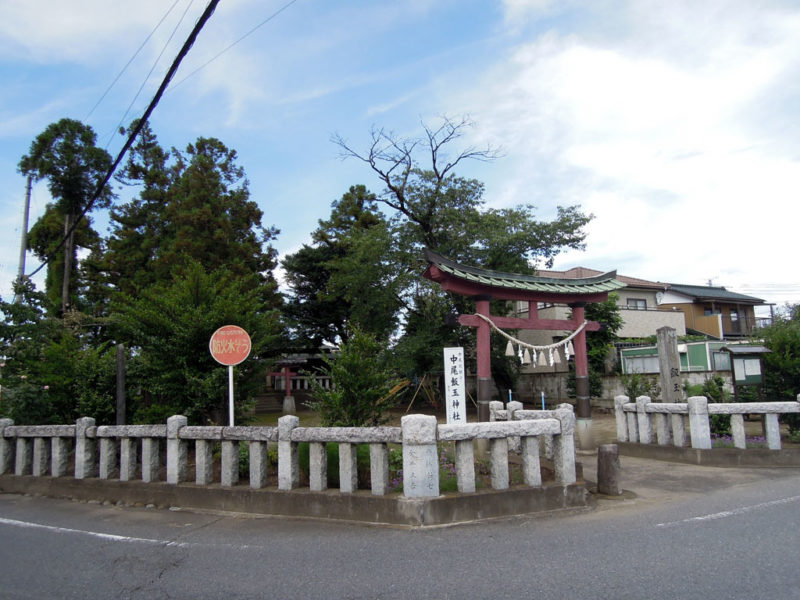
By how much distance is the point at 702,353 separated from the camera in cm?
1948

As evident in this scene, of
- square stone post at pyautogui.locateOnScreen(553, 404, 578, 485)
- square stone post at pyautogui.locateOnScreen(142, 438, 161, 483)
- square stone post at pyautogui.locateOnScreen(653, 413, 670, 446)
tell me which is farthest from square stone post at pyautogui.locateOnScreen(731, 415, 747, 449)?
square stone post at pyautogui.locateOnScreen(142, 438, 161, 483)

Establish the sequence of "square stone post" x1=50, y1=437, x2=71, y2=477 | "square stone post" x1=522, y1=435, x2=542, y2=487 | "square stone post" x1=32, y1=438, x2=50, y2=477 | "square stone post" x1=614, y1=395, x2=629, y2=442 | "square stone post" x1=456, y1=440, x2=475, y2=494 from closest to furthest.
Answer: "square stone post" x1=456, y1=440, x2=475, y2=494 < "square stone post" x1=522, y1=435, x2=542, y2=487 < "square stone post" x1=50, y1=437, x2=71, y2=477 < "square stone post" x1=32, y1=438, x2=50, y2=477 < "square stone post" x1=614, y1=395, x2=629, y2=442

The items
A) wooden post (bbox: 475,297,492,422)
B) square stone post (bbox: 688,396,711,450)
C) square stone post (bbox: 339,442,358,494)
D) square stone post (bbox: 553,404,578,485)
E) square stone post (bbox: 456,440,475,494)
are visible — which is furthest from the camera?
wooden post (bbox: 475,297,492,422)

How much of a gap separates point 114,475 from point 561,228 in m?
18.4

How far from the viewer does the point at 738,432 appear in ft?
31.8

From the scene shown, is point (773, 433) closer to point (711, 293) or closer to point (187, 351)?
point (187, 351)

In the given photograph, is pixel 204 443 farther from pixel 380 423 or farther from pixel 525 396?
pixel 525 396

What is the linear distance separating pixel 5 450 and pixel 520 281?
38.1 feet

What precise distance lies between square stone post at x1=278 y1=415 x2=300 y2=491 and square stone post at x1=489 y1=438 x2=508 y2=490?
2.59 meters

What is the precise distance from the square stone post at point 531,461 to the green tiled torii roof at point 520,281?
17.4ft

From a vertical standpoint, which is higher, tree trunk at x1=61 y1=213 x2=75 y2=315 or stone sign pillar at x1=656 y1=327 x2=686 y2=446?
tree trunk at x1=61 y1=213 x2=75 y2=315

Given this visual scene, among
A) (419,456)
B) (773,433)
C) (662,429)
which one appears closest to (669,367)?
(662,429)

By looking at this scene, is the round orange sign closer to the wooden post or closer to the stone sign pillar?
the wooden post

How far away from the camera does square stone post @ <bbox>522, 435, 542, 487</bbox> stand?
6.66m
